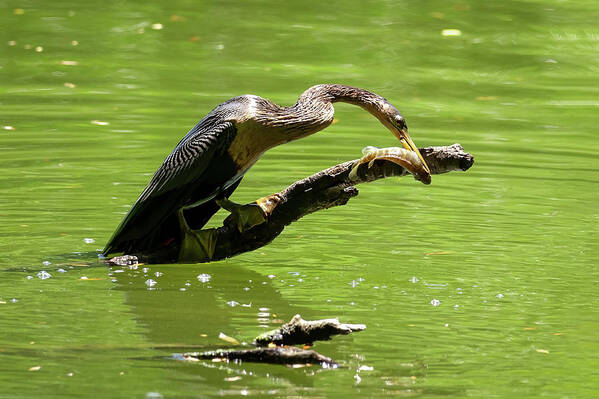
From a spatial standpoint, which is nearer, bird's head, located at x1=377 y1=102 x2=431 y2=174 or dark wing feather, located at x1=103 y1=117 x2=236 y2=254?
dark wing feather, located at x1=103 y1=117 x2=236 y2=254

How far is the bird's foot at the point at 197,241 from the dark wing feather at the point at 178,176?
0.54 ft

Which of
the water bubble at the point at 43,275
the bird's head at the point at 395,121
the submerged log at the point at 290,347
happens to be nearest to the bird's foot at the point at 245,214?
the bird's head at the point at 395,121

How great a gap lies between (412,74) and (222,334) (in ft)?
36.6

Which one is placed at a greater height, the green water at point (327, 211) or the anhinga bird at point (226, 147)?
the anhinga bird at point (226, 147)

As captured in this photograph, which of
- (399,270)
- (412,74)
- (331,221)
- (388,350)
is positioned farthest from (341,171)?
(412,74)

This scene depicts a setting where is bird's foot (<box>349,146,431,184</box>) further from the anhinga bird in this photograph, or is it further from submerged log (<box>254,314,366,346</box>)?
submerged log (<box>254,314,366,346</box>)

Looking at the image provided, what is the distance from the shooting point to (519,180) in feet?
35.2

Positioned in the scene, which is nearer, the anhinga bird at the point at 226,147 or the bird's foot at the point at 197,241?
the anhinga bird at the point at 226,147

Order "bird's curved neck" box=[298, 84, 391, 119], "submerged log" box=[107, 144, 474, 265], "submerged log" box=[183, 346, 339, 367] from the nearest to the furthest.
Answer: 1. "submerged log" box=[183, 346, 339, 367]
2. "submerged log" box=[107, 144, 474, 265]
3. "bird's curved neck" box=[298, 84, 391, 119]

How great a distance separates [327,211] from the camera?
9.60 m

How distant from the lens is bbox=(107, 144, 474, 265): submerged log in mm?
6699

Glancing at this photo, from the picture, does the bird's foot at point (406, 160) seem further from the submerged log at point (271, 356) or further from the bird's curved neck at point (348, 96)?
the submerged log at point (271, 356)

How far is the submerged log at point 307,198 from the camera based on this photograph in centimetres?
670

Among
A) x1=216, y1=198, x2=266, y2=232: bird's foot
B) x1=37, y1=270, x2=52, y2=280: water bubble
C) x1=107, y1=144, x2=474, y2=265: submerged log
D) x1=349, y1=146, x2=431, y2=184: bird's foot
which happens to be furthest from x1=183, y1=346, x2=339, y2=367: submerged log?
x1=37, y1=270, x2=52, y2=280: water bubble
